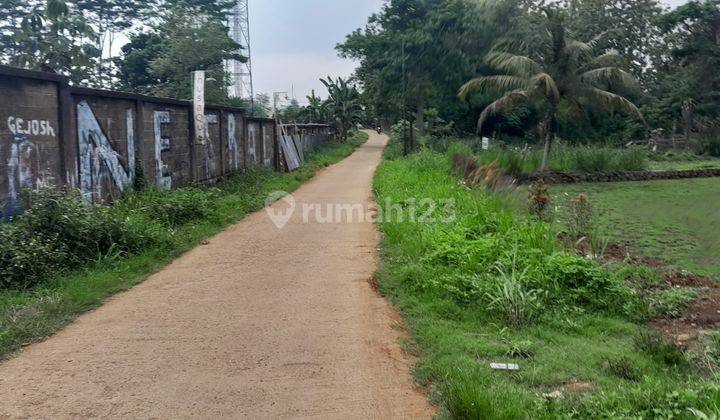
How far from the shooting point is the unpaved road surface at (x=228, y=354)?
173 inches

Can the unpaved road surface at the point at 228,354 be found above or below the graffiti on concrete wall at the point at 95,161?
below

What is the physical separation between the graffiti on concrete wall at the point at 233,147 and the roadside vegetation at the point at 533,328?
32.7 feet

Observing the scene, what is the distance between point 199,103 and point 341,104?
35184mm

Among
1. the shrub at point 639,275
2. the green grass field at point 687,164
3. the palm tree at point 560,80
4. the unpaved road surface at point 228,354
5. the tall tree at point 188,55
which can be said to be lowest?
the unpaved road surface at point 228,354

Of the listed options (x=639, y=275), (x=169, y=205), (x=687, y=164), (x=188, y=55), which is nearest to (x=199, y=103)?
(x=169, y=205)

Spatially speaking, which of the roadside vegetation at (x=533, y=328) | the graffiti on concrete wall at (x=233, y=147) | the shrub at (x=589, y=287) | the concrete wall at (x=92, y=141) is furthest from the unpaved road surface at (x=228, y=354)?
the graffiti on concrete wall at (x=233, y=147)

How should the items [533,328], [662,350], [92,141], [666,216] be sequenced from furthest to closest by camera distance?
[666,216], [92,141], [533,328], [662,350]

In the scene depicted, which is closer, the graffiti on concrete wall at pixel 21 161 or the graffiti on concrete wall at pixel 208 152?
the graffiti on concrete wall at pixel 21 161

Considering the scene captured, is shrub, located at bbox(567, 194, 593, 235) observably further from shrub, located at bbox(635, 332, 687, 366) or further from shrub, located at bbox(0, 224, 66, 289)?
shrub, located at bbox(0, 224, 66, 289)

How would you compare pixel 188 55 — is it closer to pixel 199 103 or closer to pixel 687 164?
pixel 199 103

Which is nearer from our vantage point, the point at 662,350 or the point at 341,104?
the point at 662,350

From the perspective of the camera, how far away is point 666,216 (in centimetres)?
1512

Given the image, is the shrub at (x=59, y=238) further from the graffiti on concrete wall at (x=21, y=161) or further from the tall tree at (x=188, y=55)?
the tall tree at (x=188, y=55)

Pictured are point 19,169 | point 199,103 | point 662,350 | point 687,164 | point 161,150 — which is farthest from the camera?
point 687,164
